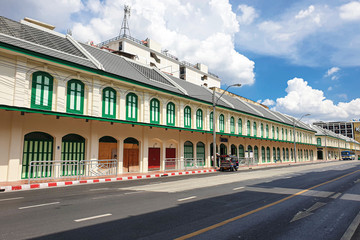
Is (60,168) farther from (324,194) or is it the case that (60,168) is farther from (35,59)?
(324,194)

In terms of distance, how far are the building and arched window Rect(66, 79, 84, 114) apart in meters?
0.07

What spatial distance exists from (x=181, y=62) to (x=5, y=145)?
6687cm

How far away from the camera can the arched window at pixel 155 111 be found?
74.1ft

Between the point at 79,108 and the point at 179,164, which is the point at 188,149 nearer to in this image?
the point at 179,164

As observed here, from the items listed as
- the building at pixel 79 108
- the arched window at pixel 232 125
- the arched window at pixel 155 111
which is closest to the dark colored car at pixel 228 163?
the building at pixel 79 108

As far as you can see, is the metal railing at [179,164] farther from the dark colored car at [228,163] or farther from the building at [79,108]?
the dark colored car at [228,163]

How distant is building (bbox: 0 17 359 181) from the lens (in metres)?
14.3

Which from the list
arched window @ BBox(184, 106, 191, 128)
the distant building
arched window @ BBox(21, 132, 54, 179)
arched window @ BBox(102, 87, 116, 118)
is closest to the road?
arched window @ BBox(21, 132, 54, 179)

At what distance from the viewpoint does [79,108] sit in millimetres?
17375

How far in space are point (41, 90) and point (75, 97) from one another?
7.35ft

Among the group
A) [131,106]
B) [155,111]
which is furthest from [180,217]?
[155,111]

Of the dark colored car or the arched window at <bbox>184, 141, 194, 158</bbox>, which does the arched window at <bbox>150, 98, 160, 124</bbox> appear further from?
the dark colored car

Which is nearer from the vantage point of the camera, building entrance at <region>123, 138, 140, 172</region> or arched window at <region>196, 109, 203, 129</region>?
building entrance at <region>123, 138, 140, 172</region>

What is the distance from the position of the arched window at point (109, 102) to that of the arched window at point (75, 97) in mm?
1821
